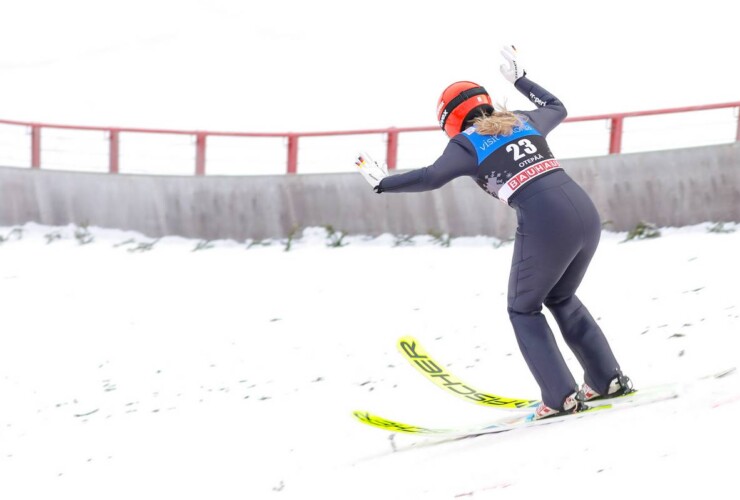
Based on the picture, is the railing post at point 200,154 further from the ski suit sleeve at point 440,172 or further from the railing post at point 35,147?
the ski suit sleeve at point 440,172

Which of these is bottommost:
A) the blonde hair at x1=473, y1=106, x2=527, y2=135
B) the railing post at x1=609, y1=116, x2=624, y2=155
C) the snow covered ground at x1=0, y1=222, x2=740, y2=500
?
the snow covered ground at x1=0, y1=222, x2=740, y2=500

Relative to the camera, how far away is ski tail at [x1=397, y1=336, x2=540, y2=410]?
5.48 meters

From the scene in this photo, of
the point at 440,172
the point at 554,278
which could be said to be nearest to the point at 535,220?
the point at 554,278

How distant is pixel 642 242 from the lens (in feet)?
32.6

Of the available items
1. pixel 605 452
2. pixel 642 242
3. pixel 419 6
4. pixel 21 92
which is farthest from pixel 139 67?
pixel 605 452

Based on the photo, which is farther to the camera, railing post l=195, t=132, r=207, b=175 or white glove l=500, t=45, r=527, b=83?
railing post l=195, t=132, r=207, b=175

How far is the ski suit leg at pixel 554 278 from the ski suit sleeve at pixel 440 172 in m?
0.37

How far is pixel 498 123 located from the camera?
4742 mm

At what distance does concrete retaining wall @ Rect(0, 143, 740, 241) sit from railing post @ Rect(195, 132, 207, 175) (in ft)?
1.06

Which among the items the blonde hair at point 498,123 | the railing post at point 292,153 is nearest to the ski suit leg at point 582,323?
the blonde hair at point 498,123

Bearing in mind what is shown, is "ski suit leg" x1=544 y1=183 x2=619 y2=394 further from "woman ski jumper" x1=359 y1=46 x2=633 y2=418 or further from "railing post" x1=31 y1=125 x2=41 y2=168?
"railing post" x1=31 y1=125 x2=41 y2=168

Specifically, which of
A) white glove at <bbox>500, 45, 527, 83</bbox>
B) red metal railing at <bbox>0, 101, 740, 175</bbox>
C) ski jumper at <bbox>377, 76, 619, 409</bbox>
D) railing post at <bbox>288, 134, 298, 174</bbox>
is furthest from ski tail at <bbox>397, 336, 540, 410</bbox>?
railing post at <bbox>288, 134, 298, 174</bbox>

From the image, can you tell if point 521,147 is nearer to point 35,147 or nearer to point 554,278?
point 554,278

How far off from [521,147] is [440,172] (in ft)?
1.71
